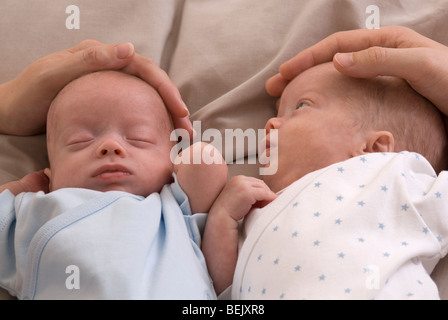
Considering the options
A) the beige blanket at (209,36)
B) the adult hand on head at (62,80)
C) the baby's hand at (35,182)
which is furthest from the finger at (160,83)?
the baby's hand at (35,182)

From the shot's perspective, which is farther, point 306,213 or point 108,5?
point 108,5

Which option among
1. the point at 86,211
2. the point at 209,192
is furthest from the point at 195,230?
the point at 86,211

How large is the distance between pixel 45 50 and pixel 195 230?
846 mm

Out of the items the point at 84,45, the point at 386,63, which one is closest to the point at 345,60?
the point at 386,63

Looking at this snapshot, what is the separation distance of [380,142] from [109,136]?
67 centimetres

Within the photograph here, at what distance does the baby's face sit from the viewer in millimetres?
1369

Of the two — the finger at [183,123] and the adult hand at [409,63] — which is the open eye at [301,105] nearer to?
the adult hand at [409,63]

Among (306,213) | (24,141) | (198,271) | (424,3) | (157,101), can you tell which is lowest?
(198,271)

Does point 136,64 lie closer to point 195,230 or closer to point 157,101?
point 157,101

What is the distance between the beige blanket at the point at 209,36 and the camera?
1.66 m

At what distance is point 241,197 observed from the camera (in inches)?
50.9

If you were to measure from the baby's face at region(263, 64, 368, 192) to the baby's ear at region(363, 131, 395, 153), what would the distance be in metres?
0.03

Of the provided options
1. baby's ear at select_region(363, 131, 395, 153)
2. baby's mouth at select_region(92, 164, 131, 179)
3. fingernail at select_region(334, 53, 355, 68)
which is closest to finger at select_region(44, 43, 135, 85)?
baby's mouth at select_region(92, 164, 131, 179)

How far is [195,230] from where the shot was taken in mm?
1312
